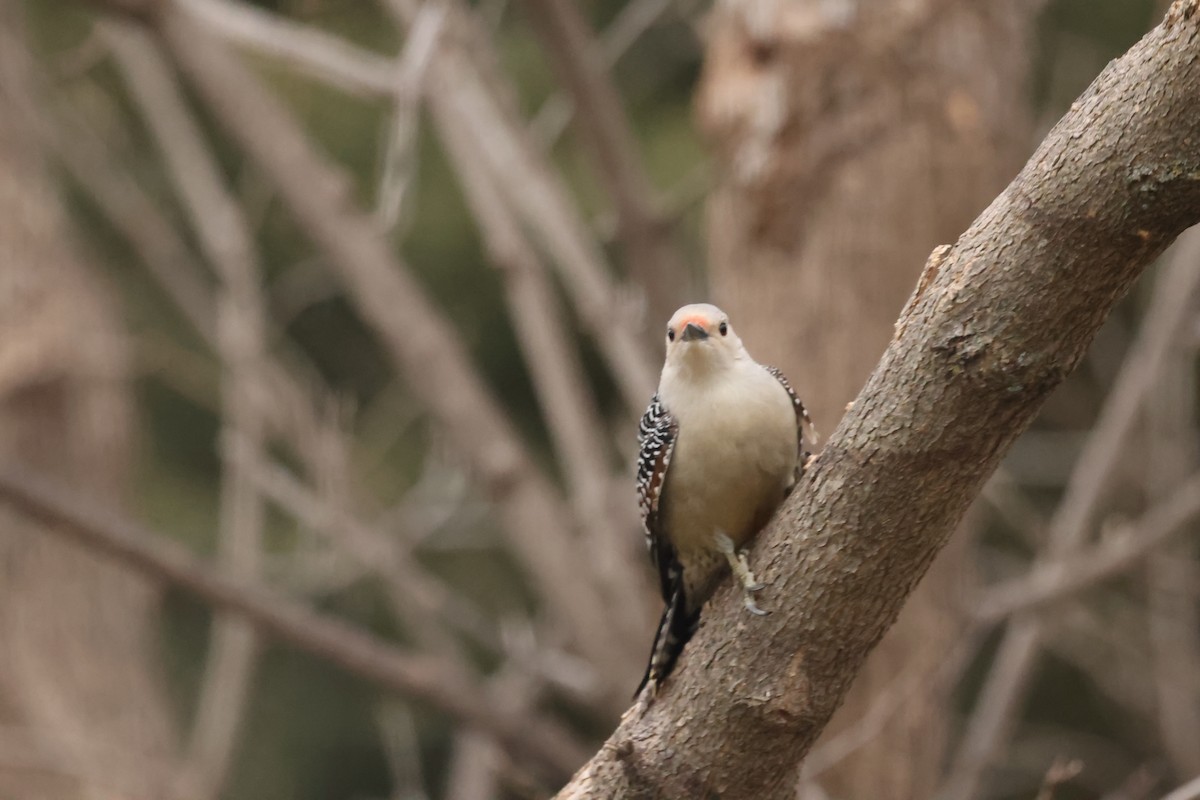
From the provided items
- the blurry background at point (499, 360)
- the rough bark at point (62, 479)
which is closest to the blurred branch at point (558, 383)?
the blurry background at point (499, 360)

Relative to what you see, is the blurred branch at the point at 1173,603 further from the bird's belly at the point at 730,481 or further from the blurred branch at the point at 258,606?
the bird's belly at the point at 730,481

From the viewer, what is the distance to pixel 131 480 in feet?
20.5

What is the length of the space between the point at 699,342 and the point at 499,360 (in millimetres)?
6039

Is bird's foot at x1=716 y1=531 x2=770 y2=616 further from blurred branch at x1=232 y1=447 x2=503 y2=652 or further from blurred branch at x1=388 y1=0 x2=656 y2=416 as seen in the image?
blurred branch at x1=232 y1=447 x2=503 y2=652

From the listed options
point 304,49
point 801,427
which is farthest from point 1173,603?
point 304,49

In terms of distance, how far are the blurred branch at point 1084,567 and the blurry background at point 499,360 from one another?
23 mm

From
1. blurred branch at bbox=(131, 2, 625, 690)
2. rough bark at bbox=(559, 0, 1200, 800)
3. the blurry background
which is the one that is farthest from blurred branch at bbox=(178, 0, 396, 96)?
rough bark at bbox=(559, 0, 1200, 800)

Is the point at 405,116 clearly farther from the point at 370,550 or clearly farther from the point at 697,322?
the point at 370,550

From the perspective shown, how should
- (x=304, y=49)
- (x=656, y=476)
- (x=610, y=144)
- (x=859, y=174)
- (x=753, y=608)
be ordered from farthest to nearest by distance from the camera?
(x=859, y=174) < (x=610, y=144) < (x=304, y=49) < (x=656, y=476) < (x=753, y=608)

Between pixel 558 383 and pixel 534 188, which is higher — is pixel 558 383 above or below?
below

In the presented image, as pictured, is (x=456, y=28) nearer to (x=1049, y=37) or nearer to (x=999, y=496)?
(x=999, y=496)

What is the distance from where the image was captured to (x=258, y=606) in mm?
3982

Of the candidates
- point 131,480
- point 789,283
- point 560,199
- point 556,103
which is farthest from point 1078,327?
point 131,480

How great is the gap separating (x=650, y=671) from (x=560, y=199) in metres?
2.08
